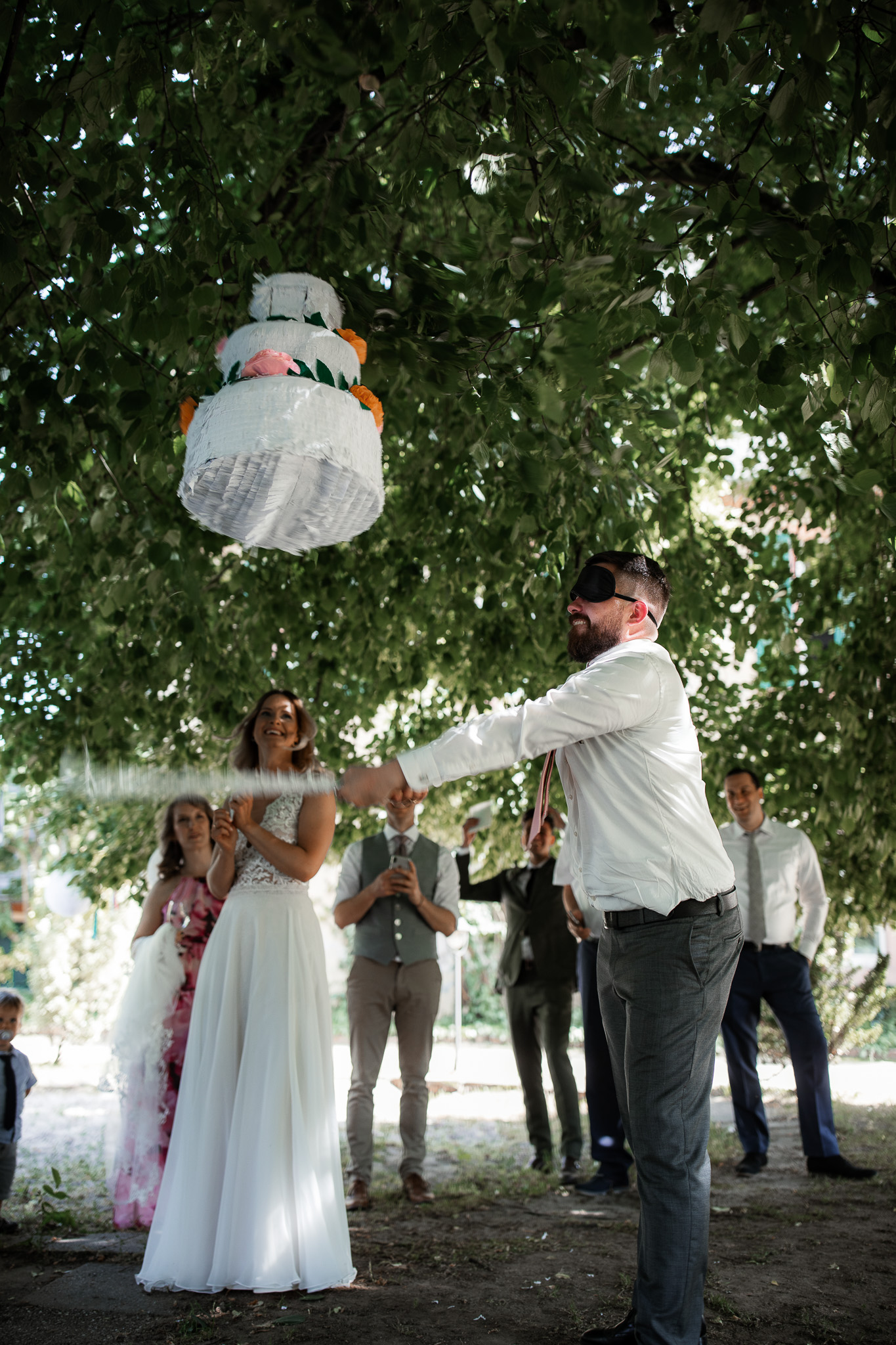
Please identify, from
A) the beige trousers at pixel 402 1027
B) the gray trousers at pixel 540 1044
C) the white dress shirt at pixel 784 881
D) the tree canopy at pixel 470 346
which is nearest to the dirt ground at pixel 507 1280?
the beige trousers at pixel 402 1027

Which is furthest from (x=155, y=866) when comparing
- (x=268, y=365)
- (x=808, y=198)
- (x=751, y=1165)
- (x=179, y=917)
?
(x=808, y=198)

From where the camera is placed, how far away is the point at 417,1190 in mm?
5445

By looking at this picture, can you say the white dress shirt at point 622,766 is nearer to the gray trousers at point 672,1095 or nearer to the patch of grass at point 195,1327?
the gray trousers at point 672,1095

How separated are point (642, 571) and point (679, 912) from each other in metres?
1.02

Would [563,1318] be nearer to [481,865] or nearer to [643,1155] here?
[643,1155]

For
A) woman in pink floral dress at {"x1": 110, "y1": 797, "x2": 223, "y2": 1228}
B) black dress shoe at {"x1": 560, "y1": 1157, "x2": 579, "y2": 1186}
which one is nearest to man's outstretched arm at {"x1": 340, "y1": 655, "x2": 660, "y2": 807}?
woman in pink floral dress at {"x1": 110, "y1": 797, "x2": 223, "y2": 1228}

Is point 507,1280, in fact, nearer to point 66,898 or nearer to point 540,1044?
point 540,1044

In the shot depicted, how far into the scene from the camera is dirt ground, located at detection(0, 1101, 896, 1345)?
10.5 feet

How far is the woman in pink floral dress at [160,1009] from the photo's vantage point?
4.84 m

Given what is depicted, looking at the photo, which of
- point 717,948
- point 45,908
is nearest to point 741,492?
point 717,948

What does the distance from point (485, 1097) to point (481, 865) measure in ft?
8.55

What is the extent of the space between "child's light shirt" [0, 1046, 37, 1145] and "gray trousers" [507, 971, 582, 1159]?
2748 millimetres

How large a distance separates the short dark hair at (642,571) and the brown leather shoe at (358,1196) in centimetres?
356

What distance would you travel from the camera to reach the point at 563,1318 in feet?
10.7
